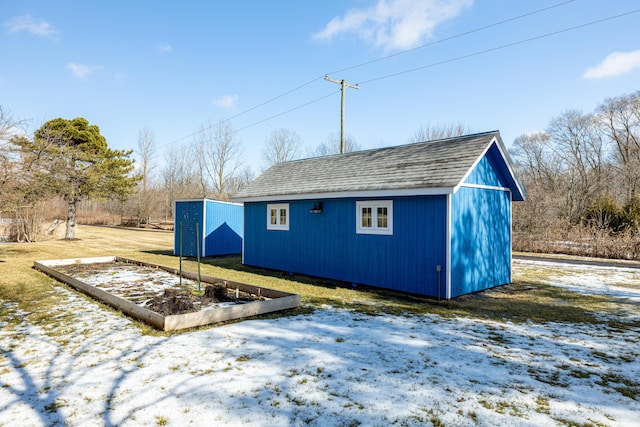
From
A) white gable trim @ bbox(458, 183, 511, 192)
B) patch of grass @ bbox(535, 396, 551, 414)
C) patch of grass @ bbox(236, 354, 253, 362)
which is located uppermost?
white gable trim @ bbox(458, 183, 511, 192)

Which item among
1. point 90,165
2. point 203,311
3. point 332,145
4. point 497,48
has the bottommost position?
point 203,311

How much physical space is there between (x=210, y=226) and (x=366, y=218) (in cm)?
893

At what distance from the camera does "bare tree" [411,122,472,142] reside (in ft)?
109

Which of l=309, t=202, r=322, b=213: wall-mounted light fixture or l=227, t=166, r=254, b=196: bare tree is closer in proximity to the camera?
l=309, t=202, r=322, b=213: wall-mounted light fixture

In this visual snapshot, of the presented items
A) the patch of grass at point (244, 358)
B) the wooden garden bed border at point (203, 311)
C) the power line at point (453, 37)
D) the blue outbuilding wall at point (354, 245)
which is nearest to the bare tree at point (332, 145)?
the power line at point (453, 37)

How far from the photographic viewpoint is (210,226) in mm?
15797

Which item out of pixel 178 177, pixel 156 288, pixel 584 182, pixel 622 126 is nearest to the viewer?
pixel 156 288

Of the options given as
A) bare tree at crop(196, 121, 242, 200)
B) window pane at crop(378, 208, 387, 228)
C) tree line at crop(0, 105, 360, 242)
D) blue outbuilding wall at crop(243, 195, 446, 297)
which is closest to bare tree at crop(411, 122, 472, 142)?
tree line at crop(0, 105, 360, 242)

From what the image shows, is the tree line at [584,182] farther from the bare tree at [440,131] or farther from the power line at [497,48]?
the power line at [497,48]

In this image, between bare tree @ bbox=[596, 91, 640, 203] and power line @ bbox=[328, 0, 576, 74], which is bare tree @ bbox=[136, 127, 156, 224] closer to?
power line @ bbox=[328, 0, 576, 74]

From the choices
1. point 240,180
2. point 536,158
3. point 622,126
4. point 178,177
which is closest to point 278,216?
point 536,158

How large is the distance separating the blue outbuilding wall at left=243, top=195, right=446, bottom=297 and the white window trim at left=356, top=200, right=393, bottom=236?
0.10 m

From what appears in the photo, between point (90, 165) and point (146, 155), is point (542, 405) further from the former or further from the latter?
point (146, 155)

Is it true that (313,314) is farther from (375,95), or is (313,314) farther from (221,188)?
(221,188)
